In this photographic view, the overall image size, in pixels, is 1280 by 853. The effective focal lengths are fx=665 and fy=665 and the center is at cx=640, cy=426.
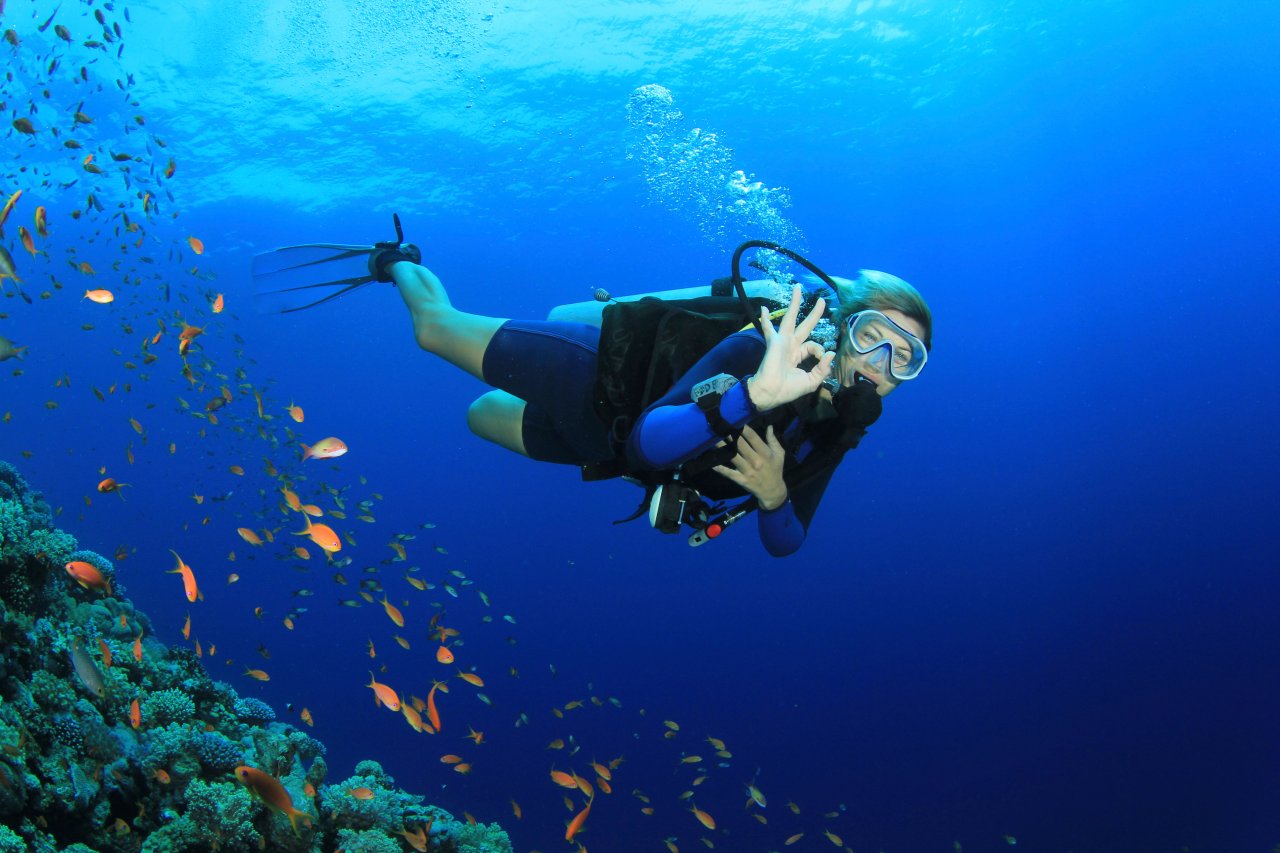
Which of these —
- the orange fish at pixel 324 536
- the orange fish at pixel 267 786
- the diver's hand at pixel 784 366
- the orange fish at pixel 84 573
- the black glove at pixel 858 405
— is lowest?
the orange fish at pixel 267 786

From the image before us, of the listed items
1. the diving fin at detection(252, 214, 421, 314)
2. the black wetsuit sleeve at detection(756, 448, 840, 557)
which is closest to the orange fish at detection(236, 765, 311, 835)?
the black wetsuit sleeve at detection(756, 448, 840, 557)

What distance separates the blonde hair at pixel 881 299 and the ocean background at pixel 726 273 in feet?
30.8

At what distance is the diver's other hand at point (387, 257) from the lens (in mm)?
5930

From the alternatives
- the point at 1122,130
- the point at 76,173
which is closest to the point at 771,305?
the point at 76,173

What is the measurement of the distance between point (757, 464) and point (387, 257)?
4.14 meters

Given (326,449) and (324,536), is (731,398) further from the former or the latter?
(326,449)

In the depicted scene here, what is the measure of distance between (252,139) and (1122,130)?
32273 mm

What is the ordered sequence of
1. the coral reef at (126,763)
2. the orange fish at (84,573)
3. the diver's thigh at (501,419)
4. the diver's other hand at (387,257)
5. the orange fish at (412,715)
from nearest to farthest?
the orange fish at (84,573) → the coral reef at (126,763) → the diver's thigh at (501,419) → the orange fish at (412,715) → the diver's other hand at (387,257)

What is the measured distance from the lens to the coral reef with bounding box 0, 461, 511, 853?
3.96 meters

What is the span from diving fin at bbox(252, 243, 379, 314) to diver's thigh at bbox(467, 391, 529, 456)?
78.9 inches

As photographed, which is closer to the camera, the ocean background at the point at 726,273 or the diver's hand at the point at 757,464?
the diver's hand at the point at 757,464

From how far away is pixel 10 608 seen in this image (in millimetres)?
4859

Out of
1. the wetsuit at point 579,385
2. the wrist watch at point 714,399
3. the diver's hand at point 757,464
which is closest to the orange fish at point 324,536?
the wetsuit at point 579,385

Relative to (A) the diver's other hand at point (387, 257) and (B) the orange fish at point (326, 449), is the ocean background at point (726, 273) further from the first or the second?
(A) the diver's other hand at point (387, 257)
